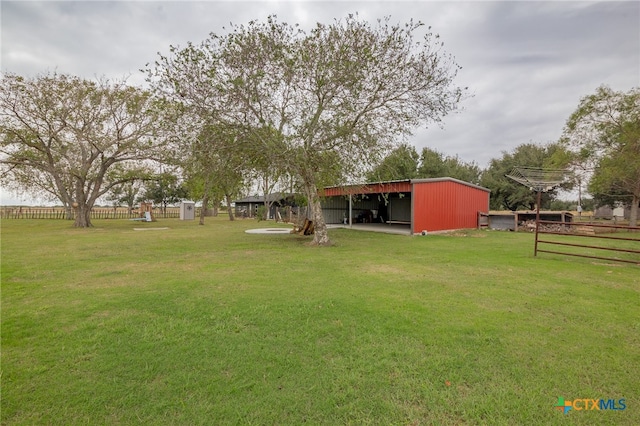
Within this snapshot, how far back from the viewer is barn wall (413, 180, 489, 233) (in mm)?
15094

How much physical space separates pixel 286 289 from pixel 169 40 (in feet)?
29.9

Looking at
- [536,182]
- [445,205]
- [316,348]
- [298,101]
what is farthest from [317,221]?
[445,205]

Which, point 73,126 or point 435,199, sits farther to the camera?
point 73,126

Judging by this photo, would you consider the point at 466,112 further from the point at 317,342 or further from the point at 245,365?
the point at 245,365

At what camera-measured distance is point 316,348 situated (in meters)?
3.08

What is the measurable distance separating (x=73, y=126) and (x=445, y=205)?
73.1 ft

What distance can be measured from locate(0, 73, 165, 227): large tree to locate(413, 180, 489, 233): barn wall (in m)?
14.9

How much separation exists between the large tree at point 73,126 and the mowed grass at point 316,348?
15151 millimetres

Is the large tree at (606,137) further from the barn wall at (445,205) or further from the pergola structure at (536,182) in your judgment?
the pergola structure at (536,182)

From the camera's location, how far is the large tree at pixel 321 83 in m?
9.25
